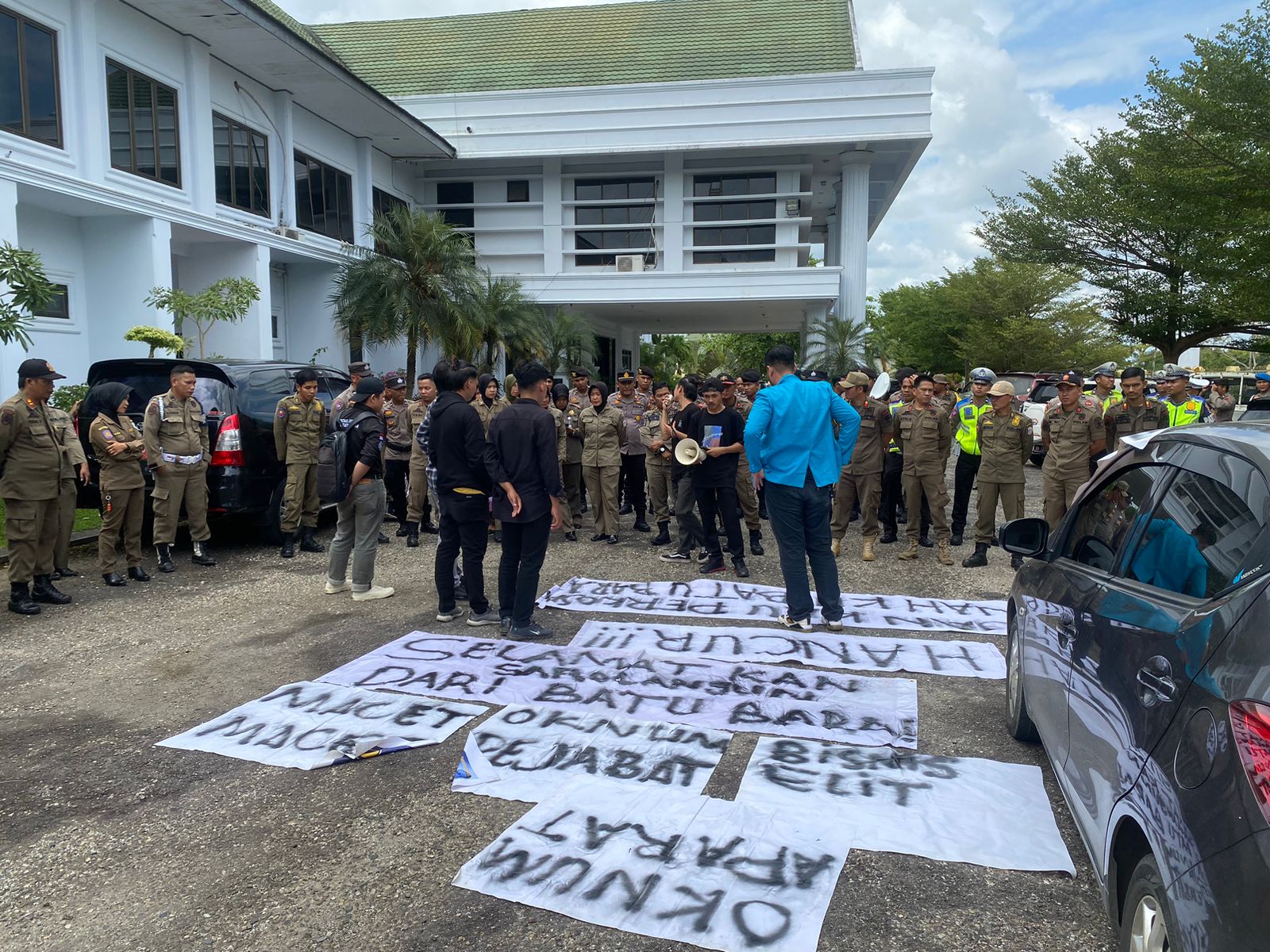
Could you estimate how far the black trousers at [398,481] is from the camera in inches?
399

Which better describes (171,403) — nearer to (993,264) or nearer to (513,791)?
(513,791)

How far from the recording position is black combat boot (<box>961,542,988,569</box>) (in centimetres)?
882

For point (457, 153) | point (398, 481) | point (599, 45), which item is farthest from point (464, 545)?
point (599, 45)

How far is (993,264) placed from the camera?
136 ft

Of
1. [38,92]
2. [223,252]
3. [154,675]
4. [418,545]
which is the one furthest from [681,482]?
[223,252]

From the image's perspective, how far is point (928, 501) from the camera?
359 inches

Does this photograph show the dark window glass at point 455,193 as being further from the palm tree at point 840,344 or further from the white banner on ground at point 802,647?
the white banner on ground at point 802,647

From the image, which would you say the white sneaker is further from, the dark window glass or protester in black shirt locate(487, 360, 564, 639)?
the dark window glass

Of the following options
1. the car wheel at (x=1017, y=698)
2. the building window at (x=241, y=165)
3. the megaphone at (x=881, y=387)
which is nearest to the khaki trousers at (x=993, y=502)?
the megaphone at (x=881, y=387)

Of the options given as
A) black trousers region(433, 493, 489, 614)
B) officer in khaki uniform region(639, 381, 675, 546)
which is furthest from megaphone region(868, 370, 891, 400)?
black trousers region(433, 493, 489, 614)

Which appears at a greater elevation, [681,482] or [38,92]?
[38,92]

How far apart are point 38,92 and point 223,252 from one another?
16.3 ft

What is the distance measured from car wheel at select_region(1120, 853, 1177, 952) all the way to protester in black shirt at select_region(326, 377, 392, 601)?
588cm

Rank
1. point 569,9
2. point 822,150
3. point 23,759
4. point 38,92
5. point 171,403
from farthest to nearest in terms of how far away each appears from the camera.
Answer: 1. point 569,9
2. point 822,150
3. point 38,92
4. point 171,403
5. point 23,759
